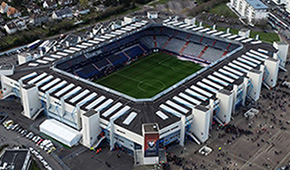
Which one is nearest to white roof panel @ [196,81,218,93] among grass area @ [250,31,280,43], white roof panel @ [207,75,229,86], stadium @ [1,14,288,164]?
stadium @ [1,14,288,164]

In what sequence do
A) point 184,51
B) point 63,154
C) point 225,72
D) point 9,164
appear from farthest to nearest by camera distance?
1. point 184,51
2. point 225,72
3. point 63,154
4. point 9,164

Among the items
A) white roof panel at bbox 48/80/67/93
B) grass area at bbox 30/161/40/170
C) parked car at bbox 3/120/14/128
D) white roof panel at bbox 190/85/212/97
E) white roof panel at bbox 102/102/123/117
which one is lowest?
grass area at bbox 30/161/40/170

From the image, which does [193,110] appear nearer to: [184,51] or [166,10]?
[184,51]

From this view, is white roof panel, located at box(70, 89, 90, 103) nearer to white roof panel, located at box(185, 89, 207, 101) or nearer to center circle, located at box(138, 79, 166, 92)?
center circle, located at box(138, 79, 166, 92)

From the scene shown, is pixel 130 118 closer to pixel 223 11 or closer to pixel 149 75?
pixel 149 75

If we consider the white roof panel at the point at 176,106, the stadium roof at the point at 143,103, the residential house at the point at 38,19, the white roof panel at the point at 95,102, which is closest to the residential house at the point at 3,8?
the residential house at the point at 38,19

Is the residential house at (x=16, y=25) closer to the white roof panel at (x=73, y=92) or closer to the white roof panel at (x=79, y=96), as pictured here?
the white roof panel at (x=73, y=92)

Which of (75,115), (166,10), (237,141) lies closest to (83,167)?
(75,115)
